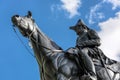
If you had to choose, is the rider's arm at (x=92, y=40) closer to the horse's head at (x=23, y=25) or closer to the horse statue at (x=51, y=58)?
the horse statue at (x=51, y=58)

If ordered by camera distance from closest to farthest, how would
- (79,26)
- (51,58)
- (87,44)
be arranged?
1. (51,58)
2. (87,44)
3. (79,26)

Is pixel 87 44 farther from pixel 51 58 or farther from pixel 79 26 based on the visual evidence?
pixel 51 58

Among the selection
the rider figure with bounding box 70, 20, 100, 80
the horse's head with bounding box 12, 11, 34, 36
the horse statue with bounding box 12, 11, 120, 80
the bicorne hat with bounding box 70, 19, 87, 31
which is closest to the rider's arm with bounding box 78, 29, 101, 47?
the rider figure with bounding box 70, 20, 100, 80

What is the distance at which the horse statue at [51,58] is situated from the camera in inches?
679

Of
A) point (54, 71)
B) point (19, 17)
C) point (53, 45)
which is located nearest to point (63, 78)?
point (54, 71)

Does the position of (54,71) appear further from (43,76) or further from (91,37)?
(91,37)

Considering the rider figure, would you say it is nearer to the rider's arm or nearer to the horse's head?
the rider's arm

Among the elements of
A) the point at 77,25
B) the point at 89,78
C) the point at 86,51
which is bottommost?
the point at 89,78

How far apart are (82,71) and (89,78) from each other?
58cm

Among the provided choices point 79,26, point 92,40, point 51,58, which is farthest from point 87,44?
point 51,58

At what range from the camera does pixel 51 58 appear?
17516 millimetres

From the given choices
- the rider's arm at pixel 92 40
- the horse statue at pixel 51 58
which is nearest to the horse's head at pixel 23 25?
the horse statue at pixel 51 58

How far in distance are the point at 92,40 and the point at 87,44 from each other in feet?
0.86

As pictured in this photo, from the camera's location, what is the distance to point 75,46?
18.2m
